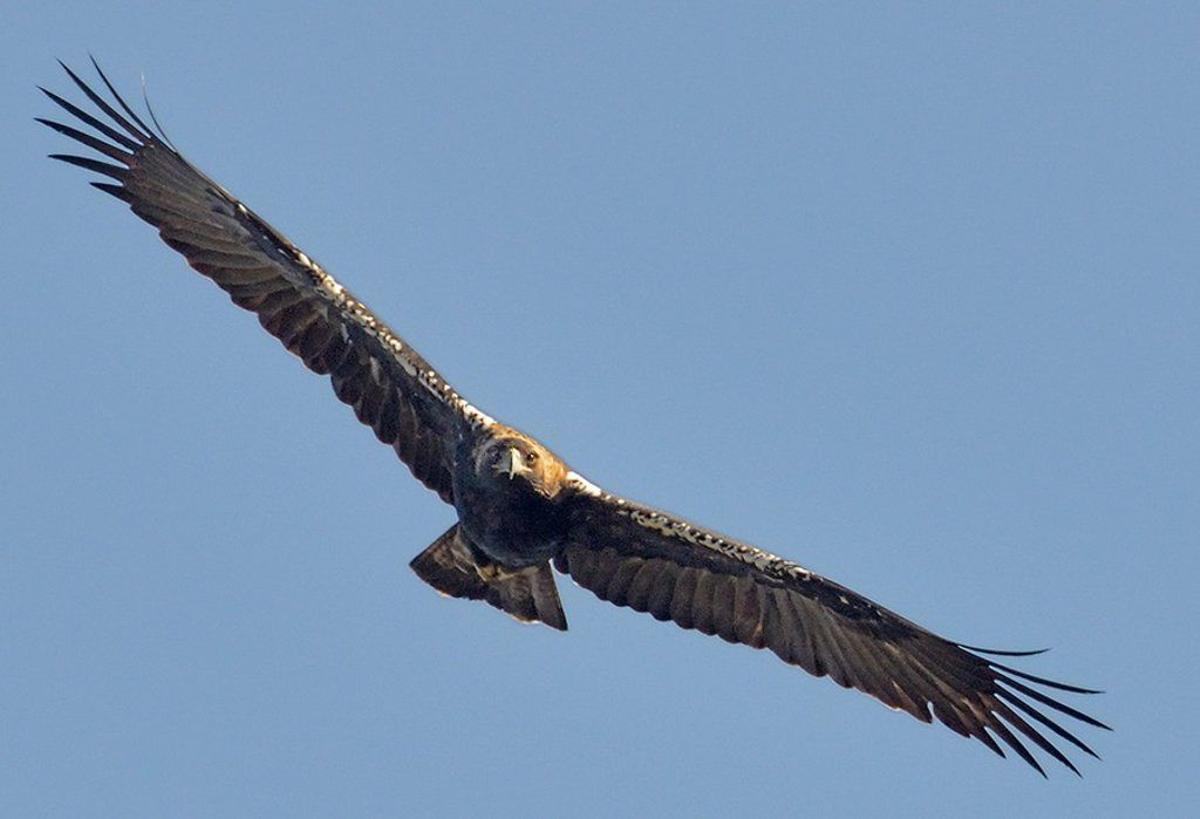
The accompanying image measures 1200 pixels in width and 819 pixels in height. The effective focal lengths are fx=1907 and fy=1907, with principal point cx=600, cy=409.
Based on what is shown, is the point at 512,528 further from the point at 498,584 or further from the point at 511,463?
the point at 498,584

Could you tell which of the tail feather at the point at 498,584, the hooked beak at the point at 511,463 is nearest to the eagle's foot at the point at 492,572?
the tail feather at the point at 498,584

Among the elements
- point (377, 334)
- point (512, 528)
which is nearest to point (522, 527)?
point (512, 528)

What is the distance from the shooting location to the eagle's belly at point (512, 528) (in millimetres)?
14797

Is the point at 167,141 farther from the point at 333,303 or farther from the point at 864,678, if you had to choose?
the point at 864,678

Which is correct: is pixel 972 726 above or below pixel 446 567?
above

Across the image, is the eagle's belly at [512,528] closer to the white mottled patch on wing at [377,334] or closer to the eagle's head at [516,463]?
the eagle's head at [516,463]

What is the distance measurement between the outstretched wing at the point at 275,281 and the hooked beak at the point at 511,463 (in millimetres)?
1100

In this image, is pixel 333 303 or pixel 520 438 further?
pixel 333 303

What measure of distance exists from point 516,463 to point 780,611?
A: 2491 mm

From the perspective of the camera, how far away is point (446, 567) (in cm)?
1550

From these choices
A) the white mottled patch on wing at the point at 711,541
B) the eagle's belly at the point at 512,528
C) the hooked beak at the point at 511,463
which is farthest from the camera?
the white mottled patch on wing at the point at 711,541

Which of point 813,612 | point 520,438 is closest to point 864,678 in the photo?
point 813,612

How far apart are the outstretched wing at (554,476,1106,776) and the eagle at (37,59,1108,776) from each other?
0.4 inches

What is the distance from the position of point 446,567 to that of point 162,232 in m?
3.71
